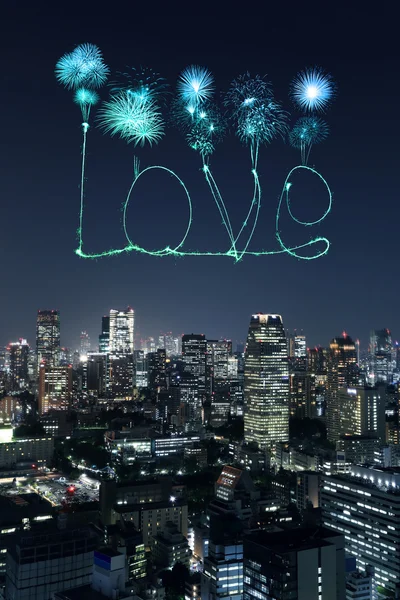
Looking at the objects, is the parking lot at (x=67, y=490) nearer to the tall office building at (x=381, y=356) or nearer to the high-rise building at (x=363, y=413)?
the high-rise building at (x=363, y=413)

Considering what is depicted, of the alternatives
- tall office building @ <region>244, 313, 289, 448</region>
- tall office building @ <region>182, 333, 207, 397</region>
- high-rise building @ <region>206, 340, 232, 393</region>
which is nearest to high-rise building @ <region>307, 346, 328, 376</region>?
high-rise building @ <region>206, 340, 232, 393</region>

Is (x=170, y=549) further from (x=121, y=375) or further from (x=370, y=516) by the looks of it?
(x=121, y=375)

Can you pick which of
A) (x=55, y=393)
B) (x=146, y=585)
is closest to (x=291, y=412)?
(x=55, y=393)

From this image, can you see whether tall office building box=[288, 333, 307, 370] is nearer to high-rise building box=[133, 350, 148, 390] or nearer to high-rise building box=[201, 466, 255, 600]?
high-rise building box=[133, 350, 148, 390]

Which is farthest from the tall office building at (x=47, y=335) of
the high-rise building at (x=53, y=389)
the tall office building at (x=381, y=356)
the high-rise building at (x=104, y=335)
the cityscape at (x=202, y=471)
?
the tall office building at (x=381, y=356)

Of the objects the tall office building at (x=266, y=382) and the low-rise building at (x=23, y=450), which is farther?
the tall office building at (x=266, y=382)

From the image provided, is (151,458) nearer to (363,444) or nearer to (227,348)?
(363,444)
